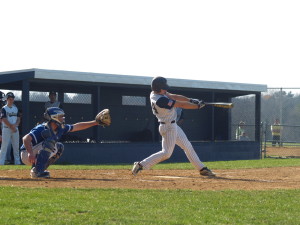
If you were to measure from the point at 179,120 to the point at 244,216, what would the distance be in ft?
38.5

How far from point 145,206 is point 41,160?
3679 mm

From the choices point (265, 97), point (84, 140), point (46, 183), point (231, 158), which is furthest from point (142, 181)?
point (265, 97)

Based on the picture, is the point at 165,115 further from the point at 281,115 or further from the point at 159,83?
the point at 281,115

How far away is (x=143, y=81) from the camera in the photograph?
18.9 metres

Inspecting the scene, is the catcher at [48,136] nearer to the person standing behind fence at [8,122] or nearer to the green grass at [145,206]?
the green grass at [145,206]

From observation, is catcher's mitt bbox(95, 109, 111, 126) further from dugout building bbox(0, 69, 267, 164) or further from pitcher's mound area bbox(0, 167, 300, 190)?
dugout building bbox(0, 69, 267, 164)

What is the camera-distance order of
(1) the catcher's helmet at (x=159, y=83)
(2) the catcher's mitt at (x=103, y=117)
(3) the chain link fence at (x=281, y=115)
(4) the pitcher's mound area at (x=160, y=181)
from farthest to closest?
(3) the chain link fence at (x=281, y=115) → (1) the catcher's helmet at (x=159, y=83) → (2) the catcher's mitt at (x=103, y=117) → (4) the pitcher's mound area at (x=160, y=181)

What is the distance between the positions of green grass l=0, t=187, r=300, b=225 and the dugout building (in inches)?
359

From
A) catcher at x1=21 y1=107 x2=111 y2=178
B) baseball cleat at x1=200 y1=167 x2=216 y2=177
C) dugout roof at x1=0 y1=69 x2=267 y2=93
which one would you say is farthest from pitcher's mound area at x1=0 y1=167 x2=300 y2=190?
dugout roof at x1=0 y1=69 x2=267 y2=93

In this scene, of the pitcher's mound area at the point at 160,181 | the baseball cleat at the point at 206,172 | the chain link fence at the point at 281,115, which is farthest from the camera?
the chain link fence at the point at 281,115

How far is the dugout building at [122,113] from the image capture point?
1739 centimetres

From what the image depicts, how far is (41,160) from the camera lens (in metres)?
10.1

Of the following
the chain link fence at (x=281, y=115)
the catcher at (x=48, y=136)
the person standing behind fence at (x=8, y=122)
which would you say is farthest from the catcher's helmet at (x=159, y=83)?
the chain link fence at (x=281, y=115)

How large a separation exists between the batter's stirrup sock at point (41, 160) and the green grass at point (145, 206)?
1664mm
